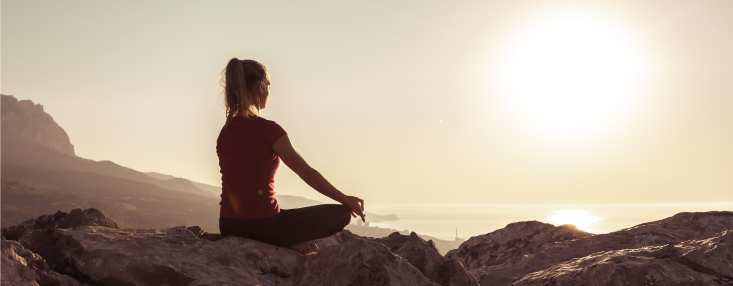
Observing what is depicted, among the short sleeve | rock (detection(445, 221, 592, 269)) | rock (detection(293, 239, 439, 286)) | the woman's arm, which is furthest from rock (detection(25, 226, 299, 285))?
rock (detection(445, 221, 592, 269))

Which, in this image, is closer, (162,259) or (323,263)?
(323,263)

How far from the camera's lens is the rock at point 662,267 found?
2.89 metres

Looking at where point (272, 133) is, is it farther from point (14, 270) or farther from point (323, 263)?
point (14, 270)

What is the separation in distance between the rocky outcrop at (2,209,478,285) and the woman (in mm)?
224

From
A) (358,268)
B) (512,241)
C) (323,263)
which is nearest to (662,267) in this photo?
(358,268)

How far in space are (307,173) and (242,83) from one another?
1.23 metres

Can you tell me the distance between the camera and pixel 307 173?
4.33m

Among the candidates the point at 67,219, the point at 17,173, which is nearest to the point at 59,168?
the point at 17,173

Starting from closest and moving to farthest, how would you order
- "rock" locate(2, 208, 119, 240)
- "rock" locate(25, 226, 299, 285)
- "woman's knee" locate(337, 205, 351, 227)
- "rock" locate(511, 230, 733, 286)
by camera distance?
"rock" locate(511, 230, 733, 286) → "rock" locate(25, 226, 299, 285) → "woman's knee" locate(337, 205, 351, 227) → "rock" locate(2, 208, 119, 240)

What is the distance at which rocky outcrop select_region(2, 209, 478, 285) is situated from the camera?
3260 millimetres

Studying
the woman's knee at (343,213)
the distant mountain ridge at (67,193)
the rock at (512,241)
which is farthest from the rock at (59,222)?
the distant mountain ridge at (67,193)

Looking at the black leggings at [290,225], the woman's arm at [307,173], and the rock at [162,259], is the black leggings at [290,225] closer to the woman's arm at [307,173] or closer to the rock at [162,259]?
the rock at [162,259]

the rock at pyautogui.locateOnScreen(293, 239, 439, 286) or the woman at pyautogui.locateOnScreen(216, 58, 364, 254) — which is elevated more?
the woman at pyautogui.locateOnScreen(216, 58, 364, 254)

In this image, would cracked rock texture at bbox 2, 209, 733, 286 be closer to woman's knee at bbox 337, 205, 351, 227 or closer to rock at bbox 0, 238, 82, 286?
rock at bbox 0, 238, 82, 286
